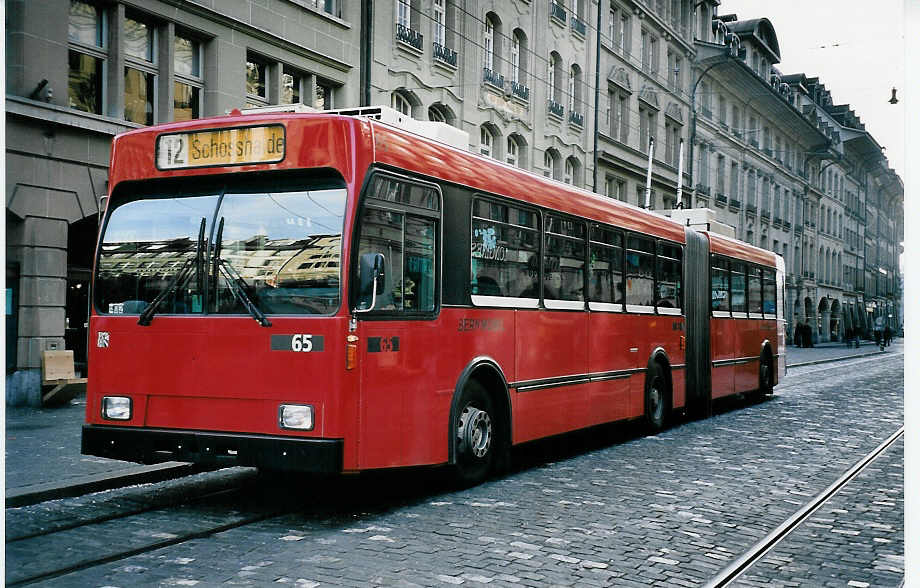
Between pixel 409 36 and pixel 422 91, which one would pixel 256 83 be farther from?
pixel 422 91

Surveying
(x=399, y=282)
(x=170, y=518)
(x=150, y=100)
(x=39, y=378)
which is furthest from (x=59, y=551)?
(x=150, y=100)

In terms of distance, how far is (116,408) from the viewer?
7805mm

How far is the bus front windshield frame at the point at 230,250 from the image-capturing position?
7.31m

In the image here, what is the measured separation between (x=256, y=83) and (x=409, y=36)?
Answer: 16.8 ft

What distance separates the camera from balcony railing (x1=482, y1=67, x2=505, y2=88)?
87.1 ft

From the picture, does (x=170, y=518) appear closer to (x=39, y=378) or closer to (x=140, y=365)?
(x=140, y=365)

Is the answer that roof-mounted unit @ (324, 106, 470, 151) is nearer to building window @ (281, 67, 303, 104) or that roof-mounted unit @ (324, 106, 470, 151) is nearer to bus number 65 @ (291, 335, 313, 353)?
bus number 65 @ (291, 335, 313, 353)

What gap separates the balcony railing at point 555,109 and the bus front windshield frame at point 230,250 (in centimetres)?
2356

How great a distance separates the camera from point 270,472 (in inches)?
387

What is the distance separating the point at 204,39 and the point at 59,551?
13.1 metres

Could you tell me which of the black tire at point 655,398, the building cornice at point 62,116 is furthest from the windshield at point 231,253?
the building cornice at point 62,116

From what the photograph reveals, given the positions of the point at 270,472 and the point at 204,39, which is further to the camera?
the point at 204,39

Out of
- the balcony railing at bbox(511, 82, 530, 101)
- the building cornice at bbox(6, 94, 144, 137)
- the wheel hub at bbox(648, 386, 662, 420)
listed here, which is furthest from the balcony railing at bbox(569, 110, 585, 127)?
the wheel hub at bbox(648, 386, 662, 420)

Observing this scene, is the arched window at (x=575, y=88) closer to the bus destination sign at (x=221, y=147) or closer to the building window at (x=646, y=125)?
the building window at (x=646, y=125)
